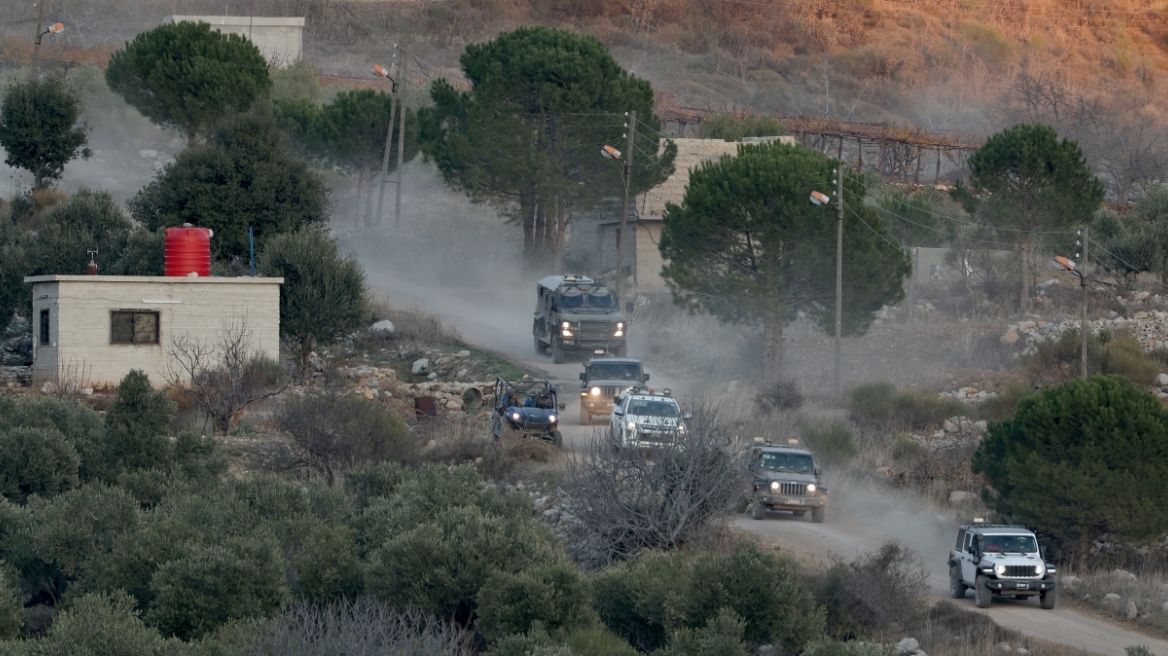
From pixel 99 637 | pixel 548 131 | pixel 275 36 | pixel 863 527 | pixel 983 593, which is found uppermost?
pixel 275 36

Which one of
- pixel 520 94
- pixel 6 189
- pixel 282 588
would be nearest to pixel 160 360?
pixel 282 588

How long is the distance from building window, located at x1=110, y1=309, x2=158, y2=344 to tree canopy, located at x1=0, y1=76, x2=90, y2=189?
77.6 ft

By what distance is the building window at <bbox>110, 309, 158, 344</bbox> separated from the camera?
37.3m

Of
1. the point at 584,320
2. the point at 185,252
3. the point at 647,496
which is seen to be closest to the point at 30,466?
the point at 647,496

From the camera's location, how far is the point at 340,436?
100 ft

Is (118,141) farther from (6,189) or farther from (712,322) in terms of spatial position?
(712,322)

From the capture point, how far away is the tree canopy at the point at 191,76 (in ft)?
201

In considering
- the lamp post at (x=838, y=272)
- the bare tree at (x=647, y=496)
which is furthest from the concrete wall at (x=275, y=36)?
the bare tree at (x=647, y=496)

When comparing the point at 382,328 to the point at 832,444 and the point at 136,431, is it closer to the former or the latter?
the point at 832,444

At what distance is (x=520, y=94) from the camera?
191 ft

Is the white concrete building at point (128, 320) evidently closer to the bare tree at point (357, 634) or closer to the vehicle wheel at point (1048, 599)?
the bare tree at point (357, 634)

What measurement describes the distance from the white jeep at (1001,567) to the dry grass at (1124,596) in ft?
3.00

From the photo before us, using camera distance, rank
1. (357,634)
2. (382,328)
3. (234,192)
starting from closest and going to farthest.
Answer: (357,634) < (382,328) < (234,192)

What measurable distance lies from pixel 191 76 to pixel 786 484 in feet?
136
